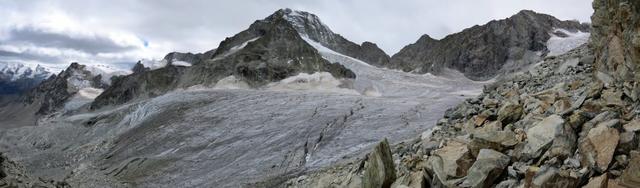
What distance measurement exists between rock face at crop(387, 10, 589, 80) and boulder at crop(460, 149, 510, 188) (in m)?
157

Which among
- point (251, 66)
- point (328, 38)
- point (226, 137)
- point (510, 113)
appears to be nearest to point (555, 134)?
point (510, 113)

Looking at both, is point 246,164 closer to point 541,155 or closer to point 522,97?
point 522,97

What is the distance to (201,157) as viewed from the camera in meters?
53.5

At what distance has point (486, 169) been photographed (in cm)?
1148

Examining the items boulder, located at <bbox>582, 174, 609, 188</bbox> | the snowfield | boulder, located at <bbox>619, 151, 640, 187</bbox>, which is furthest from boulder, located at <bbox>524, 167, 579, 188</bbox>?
the snowfield

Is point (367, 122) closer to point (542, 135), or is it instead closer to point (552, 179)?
point (542, 135)

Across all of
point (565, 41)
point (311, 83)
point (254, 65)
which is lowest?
point (311, 83)

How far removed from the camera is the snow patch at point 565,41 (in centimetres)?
15550

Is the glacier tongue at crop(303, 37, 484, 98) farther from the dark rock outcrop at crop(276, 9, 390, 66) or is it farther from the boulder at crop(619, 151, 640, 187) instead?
the boulder at crop(619, 151, 640, 187)

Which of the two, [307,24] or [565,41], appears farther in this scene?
[307,24]

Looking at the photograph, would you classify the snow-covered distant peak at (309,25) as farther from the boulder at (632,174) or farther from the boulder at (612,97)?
the boulder at (632,174)

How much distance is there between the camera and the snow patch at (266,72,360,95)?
111 metres

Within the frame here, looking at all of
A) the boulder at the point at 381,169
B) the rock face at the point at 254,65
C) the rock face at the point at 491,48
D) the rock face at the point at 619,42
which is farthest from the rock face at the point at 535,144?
the rock face at the point at 491,48

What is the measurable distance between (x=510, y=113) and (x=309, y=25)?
6408 inches
